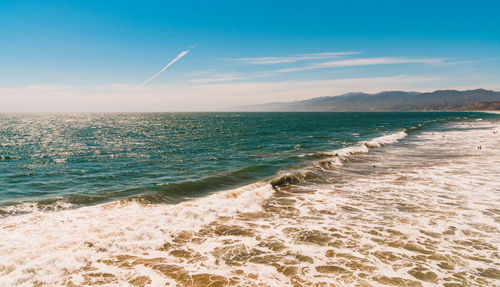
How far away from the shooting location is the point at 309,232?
11.6m

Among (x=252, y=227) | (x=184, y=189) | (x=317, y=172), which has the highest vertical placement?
(x=317, y=172)

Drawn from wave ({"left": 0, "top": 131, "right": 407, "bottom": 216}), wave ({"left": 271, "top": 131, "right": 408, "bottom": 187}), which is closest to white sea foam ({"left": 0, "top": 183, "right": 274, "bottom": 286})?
wave ({"left": 0, "top": 131, "right": 407, "bottom": 216})

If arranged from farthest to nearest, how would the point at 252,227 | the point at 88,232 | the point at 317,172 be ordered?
1. the point at 317,172
2. the point at 252,227
3. the point at 88,232

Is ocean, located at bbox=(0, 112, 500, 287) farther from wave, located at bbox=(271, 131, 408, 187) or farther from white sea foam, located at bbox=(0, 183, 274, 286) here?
wave, located at bbox=(271, 131, 408, 187)

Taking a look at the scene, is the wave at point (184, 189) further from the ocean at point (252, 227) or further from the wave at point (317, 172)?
the ocean at point (252, 227)

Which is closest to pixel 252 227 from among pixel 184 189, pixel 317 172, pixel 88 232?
pixel 88 232

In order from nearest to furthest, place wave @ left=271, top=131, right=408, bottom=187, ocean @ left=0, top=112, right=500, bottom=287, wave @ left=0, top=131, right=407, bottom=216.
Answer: ocean @ left=0, top=112, right=500, bottom=287
wave @ left=0, top=131, right=407, bottom=216
wave @ left=271, top=131, right=408, bottom=187

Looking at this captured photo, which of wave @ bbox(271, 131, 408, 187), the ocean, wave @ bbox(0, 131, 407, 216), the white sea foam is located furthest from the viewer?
wave @ bbox(271, 131, 408, 187)

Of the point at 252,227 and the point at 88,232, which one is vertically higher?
the point at 88,232

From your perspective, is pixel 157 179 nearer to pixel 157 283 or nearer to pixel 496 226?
pixel 157 283

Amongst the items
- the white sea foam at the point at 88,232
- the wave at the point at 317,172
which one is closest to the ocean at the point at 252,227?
the white sea foam at the point at 88,232

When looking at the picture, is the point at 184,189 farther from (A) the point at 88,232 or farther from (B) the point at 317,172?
(B) the point at 317,172

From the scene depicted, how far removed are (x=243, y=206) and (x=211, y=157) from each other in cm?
1709

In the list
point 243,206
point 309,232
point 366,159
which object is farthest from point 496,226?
point 366,159
